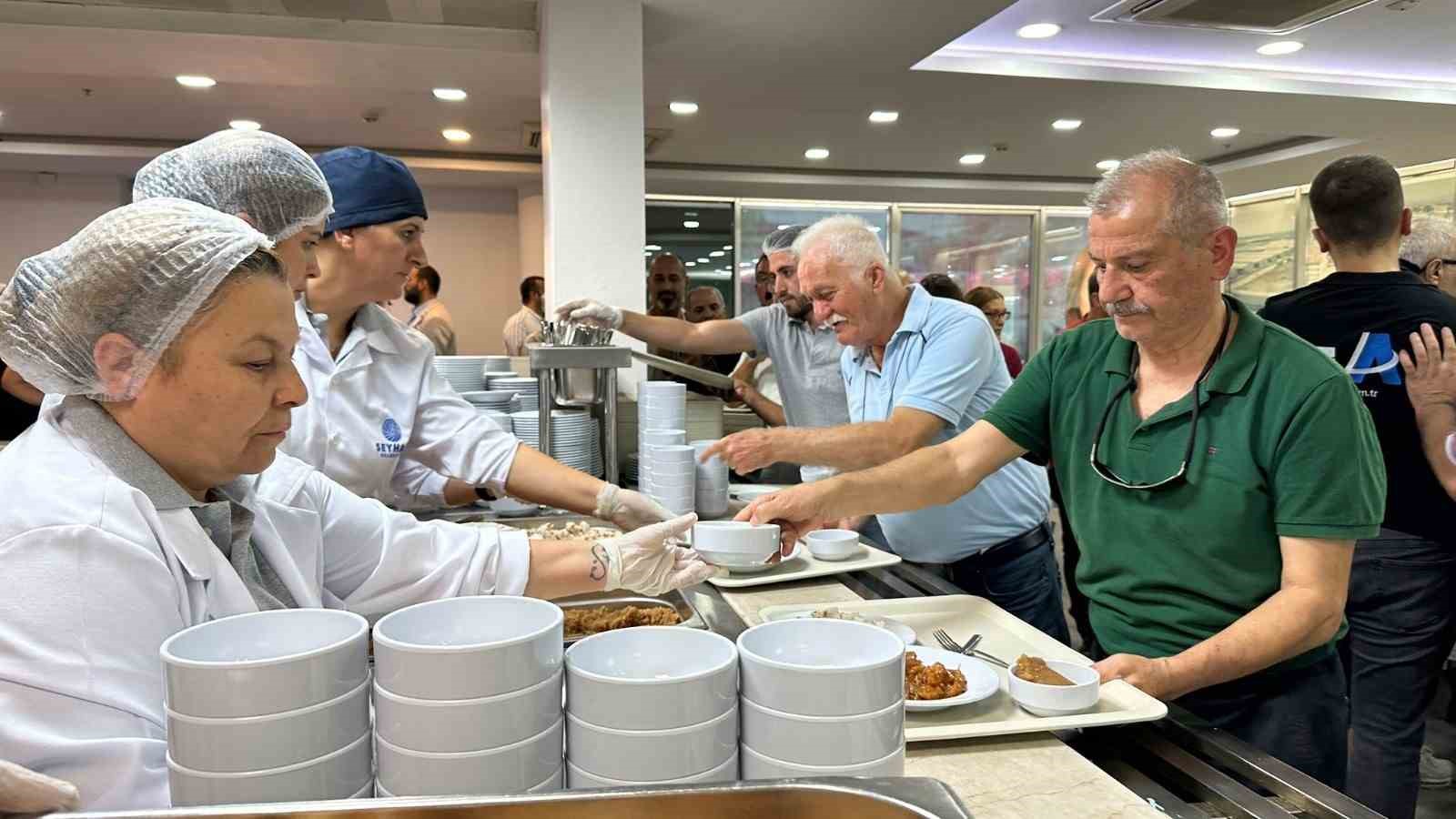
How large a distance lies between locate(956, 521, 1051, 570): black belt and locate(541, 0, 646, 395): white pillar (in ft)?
6.63

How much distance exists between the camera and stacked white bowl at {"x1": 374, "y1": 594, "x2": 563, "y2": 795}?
69 cm

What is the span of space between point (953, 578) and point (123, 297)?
6.89ft

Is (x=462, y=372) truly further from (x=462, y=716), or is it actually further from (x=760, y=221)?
(x=760, y=221)

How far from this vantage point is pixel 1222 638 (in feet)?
4.58

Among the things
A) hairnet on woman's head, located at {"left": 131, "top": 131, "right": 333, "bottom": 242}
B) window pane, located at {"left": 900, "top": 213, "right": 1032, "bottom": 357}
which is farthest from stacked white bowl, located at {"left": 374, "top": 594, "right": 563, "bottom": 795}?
window pane, located at {"left": 900, "top": 213, "right": 1032, "bottom": 357}

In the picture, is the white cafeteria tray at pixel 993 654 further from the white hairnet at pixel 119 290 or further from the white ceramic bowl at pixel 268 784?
the white hairnet at pixel 119 290

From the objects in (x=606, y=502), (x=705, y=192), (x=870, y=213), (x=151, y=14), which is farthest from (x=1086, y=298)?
→ (x=870, y=213)

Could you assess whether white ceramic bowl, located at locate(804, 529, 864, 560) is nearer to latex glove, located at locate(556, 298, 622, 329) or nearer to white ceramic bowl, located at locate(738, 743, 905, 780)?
white ceramic bowl, located at locate(738, 743, 905, 780)

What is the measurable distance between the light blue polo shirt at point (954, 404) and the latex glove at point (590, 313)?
4.15ft

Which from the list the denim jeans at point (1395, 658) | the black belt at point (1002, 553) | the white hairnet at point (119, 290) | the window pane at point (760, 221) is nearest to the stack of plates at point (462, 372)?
the black belt at point (1002, 553)

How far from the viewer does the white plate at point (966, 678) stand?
3.64 feet

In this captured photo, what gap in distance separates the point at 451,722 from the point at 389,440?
1.69 m

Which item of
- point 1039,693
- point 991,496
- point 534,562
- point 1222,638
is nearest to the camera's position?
point 1039,693

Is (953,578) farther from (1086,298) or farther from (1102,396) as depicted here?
(1086,298)
